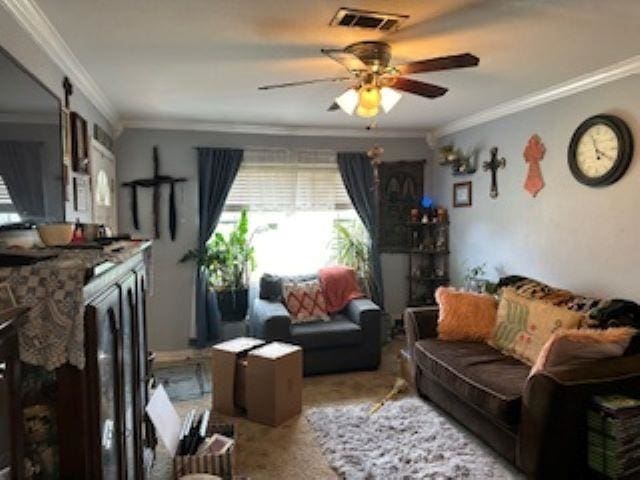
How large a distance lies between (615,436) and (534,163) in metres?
2.24

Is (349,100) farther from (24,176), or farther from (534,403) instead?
(534,403)

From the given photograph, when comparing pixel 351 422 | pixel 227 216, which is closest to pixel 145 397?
pixel 351 422

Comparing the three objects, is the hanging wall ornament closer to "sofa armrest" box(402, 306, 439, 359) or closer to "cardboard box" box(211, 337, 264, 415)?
"sofa armrest" box(402, 306, 439, 359)

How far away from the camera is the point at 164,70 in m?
2.97

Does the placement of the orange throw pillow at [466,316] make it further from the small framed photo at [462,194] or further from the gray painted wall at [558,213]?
the small framed photo at [462,194]

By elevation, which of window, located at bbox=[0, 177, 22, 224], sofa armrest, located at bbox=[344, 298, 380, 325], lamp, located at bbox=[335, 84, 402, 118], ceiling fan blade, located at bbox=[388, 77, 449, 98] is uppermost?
ceiling fan blade, located at bbox=[388, 77, 449, 98]

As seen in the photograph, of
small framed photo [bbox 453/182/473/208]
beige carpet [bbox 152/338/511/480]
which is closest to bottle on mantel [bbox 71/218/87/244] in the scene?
beige carpet [bbox 152/338/511/480]

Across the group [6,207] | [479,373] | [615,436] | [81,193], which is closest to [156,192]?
[81,193]

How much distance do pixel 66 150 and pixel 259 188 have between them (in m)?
2.43

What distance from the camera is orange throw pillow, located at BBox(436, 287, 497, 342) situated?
137 inches

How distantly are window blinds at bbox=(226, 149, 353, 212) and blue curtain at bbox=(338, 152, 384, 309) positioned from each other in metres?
0.11

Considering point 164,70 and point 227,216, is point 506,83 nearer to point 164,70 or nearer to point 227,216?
point 164,70

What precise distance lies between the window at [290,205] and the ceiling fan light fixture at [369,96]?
99.1 inches

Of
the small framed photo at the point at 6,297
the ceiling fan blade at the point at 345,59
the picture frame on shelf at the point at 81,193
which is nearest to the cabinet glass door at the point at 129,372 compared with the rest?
the small framed photo at the point at 6,297
